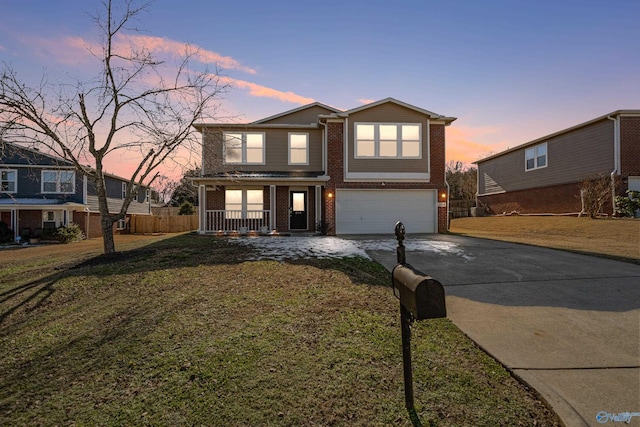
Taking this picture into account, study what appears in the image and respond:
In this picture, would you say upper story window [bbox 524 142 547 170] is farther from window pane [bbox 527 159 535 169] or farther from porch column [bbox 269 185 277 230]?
porch column [bbox 269 185 277 230]

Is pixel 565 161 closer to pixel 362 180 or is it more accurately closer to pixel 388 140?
pixel 388 140

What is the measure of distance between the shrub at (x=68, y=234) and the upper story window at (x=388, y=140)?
19.6 m

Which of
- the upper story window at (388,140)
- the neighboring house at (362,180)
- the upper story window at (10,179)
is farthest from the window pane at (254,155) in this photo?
the upper story window at (10,179)

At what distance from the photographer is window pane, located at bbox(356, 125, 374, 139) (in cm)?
1428

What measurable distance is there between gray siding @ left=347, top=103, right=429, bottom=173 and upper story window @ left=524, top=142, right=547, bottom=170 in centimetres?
1369

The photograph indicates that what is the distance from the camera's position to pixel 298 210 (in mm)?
16109

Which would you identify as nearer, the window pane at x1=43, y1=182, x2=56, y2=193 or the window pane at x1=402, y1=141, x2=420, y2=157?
the window pane at x1=402, y1=141, x2=420, y2=157

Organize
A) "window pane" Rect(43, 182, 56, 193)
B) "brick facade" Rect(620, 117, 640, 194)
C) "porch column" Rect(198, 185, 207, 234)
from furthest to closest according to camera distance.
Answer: "window pane" Rect(43, 182, 56, 193), "brick facade" Rect(620, 117, 640, 194), "porch column" Rect(198, 185, 207, 234)

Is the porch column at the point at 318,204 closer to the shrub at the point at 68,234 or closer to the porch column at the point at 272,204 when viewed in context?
the porch column at the point at 272,204

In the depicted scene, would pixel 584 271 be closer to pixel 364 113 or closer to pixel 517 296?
pixel 517 296

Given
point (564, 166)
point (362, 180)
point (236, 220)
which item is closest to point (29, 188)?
point (236, 220)

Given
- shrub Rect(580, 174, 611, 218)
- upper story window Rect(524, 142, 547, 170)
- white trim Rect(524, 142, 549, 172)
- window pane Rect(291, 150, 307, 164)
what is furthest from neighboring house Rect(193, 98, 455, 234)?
upper story window Rect(524, 142, 547, 170)

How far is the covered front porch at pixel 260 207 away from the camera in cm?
1515

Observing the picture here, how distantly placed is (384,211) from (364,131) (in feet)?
12.8
